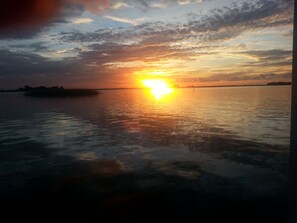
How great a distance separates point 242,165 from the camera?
53.9 ft

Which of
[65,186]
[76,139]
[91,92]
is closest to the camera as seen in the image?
[65,186]

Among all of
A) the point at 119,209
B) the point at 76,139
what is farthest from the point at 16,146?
the point at 119,209

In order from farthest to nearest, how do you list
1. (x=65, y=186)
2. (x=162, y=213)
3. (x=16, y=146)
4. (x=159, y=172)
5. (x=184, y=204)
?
(x=16, y=146) → (x=159, y=172) → (x=65, y=186) → (x=184, y=204) → (x=162, y=213)

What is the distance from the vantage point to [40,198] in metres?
12.0

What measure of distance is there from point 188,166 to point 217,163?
6.61ft

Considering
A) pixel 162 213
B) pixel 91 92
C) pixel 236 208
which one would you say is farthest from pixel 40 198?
pixel 91 92

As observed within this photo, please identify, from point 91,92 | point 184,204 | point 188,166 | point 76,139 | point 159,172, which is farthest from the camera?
point 91,92

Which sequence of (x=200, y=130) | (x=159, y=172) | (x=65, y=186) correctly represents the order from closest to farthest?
(x=65, y=186)
(x=159, y=172)
(x=200, y=130)

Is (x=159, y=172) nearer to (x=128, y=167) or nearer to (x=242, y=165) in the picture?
(x=128, y=167)

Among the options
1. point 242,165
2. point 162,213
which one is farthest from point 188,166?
point 162,213

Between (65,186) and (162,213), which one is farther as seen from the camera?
(65,186)

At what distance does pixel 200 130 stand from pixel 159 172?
15.4 meters

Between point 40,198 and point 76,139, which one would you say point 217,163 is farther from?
point 76,139

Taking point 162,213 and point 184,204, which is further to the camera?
point 184,204
